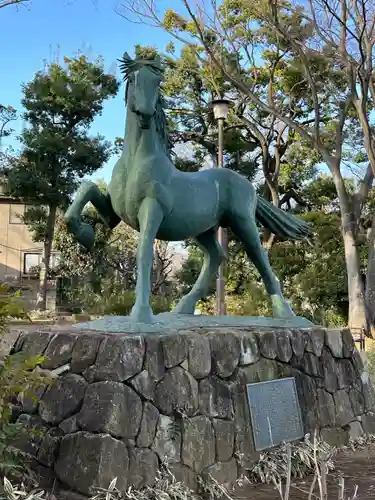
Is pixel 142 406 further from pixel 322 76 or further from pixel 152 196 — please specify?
pixel 322 76

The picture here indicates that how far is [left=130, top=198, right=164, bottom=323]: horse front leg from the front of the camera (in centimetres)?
354

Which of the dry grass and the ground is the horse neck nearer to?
the dry grass

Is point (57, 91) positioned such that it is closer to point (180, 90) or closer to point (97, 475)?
point (180, 90)

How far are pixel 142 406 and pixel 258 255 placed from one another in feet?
6.85

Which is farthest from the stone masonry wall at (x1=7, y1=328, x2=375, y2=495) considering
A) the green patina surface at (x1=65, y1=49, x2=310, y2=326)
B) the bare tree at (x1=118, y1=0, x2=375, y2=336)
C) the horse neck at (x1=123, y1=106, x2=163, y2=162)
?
the bare tree at (x1=118, y1=0, x2=375, y2=336)

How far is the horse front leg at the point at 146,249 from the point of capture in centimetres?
354

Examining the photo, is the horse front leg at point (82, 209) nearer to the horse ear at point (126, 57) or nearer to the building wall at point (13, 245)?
the horse ear at point (126, 57)

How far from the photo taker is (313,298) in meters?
17.1

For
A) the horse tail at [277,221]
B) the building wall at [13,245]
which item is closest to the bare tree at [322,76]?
the horse tail at [277,221]

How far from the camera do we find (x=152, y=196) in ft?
12.2

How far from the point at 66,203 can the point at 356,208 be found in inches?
Answer: 373

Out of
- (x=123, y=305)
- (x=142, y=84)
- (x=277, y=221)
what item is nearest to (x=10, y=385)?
(x=142, y=84)

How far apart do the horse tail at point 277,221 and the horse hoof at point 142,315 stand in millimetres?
1855

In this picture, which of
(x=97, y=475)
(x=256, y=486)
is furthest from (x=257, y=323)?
(x=97, y=475)
